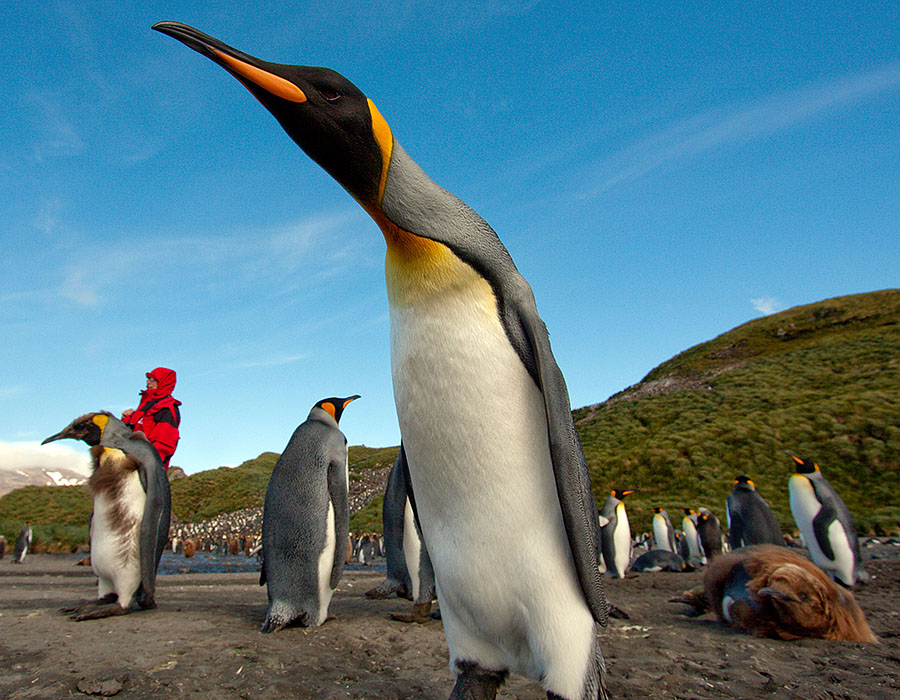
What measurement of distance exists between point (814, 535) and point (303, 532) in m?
6.04

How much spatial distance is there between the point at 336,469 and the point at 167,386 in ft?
10.1

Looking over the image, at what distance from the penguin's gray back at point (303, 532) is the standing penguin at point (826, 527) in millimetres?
5560

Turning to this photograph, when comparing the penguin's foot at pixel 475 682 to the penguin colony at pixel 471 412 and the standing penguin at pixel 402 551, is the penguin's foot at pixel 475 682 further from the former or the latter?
the standing penguin at pixel 402 551

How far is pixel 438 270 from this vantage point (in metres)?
1.84

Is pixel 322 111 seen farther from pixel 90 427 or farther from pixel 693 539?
pixel 693 539

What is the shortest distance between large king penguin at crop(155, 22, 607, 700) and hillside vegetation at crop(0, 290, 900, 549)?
14641 millimetres

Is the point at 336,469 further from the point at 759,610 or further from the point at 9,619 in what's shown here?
the point at 759,610

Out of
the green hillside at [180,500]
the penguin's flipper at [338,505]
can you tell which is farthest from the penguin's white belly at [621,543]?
the green hillside at [180,500]

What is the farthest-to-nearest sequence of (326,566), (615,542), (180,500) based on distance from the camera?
1. (180,500)
2. (615,542)
3. (326,566)

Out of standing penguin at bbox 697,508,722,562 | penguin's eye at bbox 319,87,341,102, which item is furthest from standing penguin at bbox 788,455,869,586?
penguin's eye at bbox 319,87,341,102

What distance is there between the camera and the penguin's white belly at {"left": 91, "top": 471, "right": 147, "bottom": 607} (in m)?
4.18

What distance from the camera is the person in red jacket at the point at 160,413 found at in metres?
5.90

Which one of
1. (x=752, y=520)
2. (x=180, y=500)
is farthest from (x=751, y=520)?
(x=180, y=500)

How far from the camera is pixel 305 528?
155 inches
